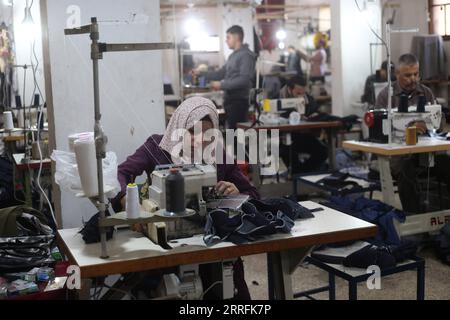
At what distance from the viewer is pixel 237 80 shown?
5.59 m

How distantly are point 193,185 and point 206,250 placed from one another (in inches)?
9.0

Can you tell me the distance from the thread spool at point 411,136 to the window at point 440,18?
1.15m

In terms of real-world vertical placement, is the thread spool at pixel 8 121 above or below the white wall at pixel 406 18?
below

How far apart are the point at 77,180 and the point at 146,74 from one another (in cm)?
97

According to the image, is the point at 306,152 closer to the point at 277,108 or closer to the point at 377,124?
the point at 277,108

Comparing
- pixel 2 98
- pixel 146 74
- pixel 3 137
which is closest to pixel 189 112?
pixel 146 74

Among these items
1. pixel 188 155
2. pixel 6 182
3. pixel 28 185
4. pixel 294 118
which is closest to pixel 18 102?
pixel 6 182

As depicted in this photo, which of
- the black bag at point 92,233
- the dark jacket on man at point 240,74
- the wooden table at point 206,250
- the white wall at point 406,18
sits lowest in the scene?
the wooden table at point 206,250

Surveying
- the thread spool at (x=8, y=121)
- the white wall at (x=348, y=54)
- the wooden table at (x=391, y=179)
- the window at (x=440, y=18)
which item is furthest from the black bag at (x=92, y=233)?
the white wall at (x=348, y=54)

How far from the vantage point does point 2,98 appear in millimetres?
4449

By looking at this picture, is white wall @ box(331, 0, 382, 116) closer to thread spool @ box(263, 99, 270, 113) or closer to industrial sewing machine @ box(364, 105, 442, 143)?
thread spool @ box(263, 99, 270, 113)

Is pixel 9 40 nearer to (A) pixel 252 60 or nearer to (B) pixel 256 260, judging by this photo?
(A) pixel 252 60

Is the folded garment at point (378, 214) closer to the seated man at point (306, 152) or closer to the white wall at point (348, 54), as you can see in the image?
the seated man at point (306, 152)

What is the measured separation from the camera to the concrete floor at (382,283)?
298 centimetres
